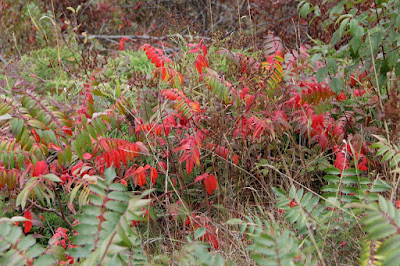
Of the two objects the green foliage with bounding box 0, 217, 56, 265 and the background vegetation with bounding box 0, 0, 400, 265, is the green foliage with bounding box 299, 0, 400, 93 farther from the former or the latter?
the green foliage with bounding box 0, 217, 56, 265

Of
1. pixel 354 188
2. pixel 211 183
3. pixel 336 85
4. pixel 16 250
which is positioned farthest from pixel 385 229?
pixel 336 85

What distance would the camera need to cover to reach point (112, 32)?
327 inches

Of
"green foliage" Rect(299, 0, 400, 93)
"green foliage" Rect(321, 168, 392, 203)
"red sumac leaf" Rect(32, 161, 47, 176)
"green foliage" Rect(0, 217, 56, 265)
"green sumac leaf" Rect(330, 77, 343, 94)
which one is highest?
"green foliage" Rect(299, 0, 400, 93)

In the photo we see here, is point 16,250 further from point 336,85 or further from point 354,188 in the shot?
point 336,85

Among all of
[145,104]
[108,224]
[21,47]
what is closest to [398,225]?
[108,224]

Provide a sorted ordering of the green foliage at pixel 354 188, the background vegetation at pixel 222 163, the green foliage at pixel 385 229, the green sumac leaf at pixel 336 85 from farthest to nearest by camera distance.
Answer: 1. the green sumac leaf at pixel 336 85
2. the green foliage at pixel 354 188
3. the background vegetation at pixel 222 163
4. the green foliage at pixel 385 229

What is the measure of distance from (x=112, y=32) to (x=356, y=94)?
6.03m

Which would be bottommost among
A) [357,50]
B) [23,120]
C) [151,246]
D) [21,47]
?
[151,246]

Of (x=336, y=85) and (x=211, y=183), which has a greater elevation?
(x=336, y=85)

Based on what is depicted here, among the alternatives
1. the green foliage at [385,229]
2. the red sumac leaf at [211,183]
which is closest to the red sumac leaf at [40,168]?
the red sumac leaf at [211,183]

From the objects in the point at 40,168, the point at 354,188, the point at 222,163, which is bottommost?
the point at 222,163

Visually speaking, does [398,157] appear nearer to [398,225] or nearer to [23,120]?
[398,225]

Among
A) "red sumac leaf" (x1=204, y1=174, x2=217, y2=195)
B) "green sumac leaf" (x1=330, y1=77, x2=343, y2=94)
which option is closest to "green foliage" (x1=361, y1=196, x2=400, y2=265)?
"red sumac leaf" (x1=204, y1=174, x2=217, y2=195)

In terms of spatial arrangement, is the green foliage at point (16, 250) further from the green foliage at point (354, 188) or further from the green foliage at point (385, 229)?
the green foliage at point (354, 188)
